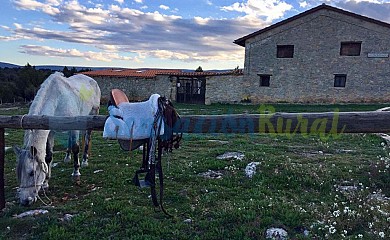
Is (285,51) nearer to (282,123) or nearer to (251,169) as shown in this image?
(251,169)

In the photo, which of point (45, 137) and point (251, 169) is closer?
point (45, 137)

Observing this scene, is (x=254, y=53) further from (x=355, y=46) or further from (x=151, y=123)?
(x=151, y=123)

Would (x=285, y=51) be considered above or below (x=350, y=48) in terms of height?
below

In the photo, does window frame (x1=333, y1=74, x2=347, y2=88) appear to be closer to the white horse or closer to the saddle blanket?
the white horse

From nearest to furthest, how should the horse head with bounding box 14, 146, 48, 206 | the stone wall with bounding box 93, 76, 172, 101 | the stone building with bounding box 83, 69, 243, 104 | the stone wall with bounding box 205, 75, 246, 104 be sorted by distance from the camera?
the horse head with bounding box 14, 146, 48, 206
the stone wall with bounding box 205, 75, 246, 104
the stone building with bounding box 83, 69, 243, 104
the stone wall with bounding box 93, 76, 172, 101

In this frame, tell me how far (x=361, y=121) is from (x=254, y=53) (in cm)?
2487

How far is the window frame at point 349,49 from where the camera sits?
24969 mm

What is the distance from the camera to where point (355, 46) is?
25.1 metres

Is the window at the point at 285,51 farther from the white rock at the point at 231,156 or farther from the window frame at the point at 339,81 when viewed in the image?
the white rock at the point at 231,156

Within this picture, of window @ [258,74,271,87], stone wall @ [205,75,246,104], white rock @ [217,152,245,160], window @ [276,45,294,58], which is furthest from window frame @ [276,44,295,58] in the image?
white rock @ [217,152,245,160]

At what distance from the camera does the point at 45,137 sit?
476cm

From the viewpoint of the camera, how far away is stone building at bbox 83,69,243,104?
27875mm

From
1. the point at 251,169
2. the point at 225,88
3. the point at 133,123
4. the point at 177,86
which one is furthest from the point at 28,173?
the point at 177,86

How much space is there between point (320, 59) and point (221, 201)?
2403cm
